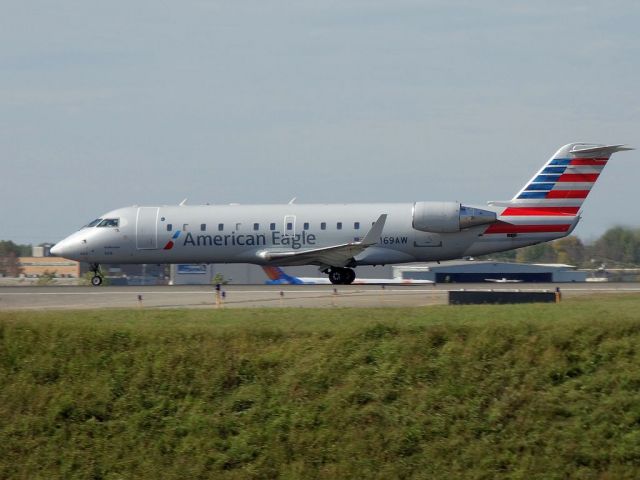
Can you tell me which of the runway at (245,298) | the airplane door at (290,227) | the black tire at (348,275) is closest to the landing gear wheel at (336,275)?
the black tire at (348,275)

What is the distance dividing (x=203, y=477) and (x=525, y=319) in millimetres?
8019

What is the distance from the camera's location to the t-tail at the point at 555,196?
40312mm

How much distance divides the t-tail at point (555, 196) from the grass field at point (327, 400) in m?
19.7

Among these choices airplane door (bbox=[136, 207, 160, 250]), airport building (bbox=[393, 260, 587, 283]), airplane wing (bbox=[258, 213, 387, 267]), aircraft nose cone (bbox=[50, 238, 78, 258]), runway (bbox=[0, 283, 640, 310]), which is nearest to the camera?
runway (bbox=[0, 283, 640, 310])

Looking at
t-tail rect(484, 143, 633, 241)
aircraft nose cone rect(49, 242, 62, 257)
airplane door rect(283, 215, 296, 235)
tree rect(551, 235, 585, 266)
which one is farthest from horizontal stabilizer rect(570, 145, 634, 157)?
tree rect(551, 235, 585, 266)

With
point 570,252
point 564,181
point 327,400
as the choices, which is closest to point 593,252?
point 570,252

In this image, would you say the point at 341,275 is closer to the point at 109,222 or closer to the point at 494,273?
the point at 109,222

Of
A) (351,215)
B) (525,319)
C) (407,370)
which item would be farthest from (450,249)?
(407,370)

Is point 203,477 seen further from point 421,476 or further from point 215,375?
point 421,476

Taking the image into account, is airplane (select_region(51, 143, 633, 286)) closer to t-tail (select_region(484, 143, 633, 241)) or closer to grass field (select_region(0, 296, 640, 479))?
t-tail (select_region(484, 143, 633, 241))

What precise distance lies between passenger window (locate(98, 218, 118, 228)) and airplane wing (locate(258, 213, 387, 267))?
23.4 ft

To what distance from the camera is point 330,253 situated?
133 feet

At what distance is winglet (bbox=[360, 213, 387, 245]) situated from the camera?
39.2m

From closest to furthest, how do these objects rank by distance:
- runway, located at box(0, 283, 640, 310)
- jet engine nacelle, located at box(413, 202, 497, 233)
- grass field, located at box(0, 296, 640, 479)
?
grass field, located at box(0, 296, 640, 479) < runway, located at box(0, 283, 640, 310) < jet engine nacelle, located at box(413, 202, 497, 233)
